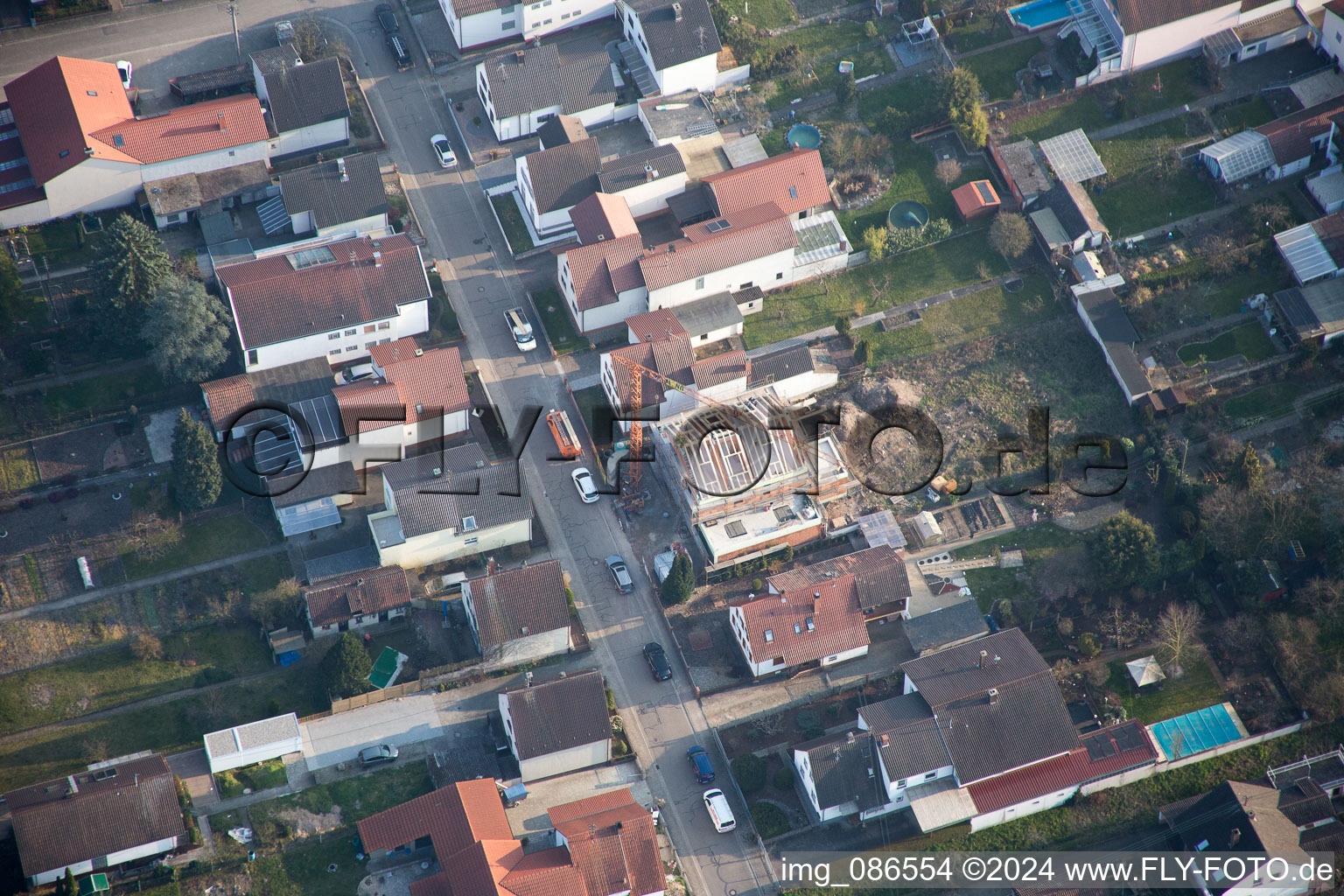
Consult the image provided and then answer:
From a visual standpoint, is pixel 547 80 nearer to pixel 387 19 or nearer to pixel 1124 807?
pixel 387 19

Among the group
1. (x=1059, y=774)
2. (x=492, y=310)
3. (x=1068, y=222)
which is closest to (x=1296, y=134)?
(x=1068, y=222)

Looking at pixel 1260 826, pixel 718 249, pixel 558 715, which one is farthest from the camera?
pixel 718 249

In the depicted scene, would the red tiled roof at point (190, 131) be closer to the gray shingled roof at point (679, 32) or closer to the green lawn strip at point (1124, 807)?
the gray shingled roof at point (679, 32)

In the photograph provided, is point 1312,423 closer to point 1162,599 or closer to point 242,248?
point 1162,599

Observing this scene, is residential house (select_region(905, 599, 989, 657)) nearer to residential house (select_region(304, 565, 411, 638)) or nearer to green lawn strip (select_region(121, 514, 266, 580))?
residential house (select_region(304, 565, 411, 638))

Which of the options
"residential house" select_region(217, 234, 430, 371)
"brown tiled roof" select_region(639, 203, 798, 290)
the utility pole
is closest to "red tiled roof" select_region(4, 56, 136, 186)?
the utility pole

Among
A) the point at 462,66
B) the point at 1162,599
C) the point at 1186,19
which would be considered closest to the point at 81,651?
the point at 462,66
